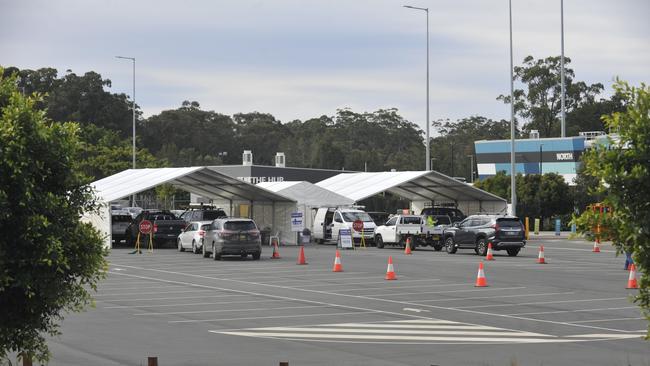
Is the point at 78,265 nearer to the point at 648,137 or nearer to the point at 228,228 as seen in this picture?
the point at 648,137

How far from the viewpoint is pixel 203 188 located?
56469 mm

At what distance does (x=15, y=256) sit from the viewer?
9203mm

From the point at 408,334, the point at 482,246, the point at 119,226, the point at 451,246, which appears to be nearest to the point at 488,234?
the point at 482,246

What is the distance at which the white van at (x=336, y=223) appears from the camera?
5048cm

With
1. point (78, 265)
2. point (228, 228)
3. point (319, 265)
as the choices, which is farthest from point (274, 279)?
point (78, 265)

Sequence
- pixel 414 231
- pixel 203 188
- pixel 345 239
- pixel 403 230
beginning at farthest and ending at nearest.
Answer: pixel 203 188
pixel 345 239
pixel 403 230
pixel 414 231

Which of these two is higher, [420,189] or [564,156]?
[564,156]

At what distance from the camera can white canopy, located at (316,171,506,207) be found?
56000mm

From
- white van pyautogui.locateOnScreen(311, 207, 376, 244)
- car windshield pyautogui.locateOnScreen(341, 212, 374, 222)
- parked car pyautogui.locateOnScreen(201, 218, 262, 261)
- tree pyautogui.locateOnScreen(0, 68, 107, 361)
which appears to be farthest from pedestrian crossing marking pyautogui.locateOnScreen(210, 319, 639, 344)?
car windshield pyautogui.locateOnScreen(341, 212, 374, 222)

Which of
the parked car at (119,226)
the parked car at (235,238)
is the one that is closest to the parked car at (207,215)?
the parked car at (119,226)

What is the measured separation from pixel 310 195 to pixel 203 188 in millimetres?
6515

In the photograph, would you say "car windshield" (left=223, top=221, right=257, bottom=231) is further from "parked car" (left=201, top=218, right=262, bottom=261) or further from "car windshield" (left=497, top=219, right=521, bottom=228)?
"car windshield" (left=497, top=219, right=521, bottom=228)

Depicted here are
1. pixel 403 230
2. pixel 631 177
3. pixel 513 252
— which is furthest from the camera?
pixel 403 230

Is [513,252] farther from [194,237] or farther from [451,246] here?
[194,237]
